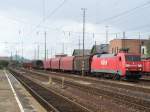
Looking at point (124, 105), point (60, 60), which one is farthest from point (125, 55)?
point (60, 60)

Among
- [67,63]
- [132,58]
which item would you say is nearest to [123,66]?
[132,58]

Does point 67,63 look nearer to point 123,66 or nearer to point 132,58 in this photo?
point 132,58

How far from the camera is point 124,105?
71.6 feet

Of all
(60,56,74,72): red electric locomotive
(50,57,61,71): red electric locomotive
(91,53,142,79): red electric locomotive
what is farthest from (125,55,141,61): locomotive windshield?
(50,57,61,71): red electric locomotive

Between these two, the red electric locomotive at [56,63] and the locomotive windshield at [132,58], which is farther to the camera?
the red electric locomotive at [56,63]

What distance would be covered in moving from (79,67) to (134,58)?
23853 mm

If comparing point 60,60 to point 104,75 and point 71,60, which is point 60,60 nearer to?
point 71,60

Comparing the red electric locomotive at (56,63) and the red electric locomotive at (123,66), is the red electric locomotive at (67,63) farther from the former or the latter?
the red electric locomotive at (123,66)

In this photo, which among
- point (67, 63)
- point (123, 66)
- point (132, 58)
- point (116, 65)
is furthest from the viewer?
point (67, 63)

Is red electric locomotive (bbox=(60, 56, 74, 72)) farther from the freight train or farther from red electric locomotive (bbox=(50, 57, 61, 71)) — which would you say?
the freight train

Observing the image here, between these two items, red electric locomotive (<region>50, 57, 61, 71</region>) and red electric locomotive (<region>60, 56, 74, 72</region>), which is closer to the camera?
red electric locomotive (<region>60, 56, 74, 72</region>)

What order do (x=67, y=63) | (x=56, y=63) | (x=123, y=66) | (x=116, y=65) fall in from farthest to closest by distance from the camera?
1. (x=56, y=63)
2. (x=67, y=63)
3. (x=116, y=65)
4. (x=123, y=66)

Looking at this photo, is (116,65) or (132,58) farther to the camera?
(116,65)

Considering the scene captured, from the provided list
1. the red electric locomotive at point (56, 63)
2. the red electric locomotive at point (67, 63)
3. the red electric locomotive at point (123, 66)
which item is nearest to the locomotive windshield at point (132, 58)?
the red electric locomotive at point (123, 66)
